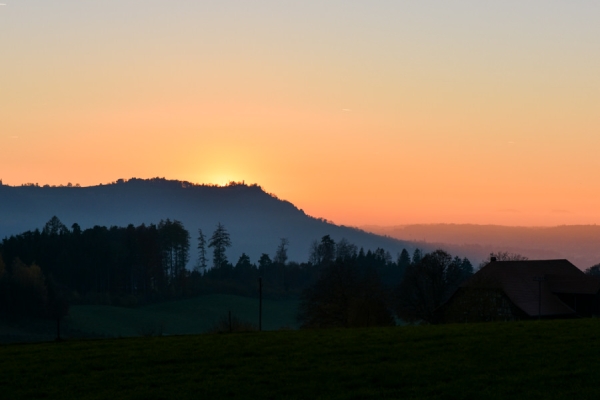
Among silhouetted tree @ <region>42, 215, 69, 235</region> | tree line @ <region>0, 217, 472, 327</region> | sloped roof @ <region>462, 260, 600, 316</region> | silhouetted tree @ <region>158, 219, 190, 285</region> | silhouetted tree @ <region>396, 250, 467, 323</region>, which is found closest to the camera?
sloped roof @ <region>462, 260, 600, 316</region>

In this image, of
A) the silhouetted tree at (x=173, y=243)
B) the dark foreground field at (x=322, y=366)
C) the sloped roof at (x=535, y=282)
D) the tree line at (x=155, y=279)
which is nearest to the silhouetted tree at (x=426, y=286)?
the tree line at (x=155, y=279)

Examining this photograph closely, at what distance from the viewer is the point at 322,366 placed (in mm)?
25781

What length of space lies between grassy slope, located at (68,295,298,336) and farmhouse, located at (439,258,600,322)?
161ft

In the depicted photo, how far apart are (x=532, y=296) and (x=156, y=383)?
6317 centimetres

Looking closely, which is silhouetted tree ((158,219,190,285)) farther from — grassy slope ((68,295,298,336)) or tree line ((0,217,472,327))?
grassy slope ((68,295,298,336))

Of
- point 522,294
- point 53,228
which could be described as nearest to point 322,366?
point 522,294

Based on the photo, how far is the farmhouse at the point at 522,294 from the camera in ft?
242

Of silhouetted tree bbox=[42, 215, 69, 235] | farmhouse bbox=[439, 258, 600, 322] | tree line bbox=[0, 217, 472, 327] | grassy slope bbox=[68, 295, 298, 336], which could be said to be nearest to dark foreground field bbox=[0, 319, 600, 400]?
farmhouse bbox=[439, 258, 600, 322]

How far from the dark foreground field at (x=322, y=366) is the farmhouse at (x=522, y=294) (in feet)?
127

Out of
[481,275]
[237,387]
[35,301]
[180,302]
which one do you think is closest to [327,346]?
[237,387]

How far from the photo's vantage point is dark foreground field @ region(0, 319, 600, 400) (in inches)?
865

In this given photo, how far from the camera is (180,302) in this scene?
155000 mm

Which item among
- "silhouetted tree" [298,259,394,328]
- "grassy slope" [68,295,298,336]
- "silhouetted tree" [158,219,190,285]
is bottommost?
"grassy slope" [68,295,298,336]

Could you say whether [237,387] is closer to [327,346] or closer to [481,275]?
[327,346]
